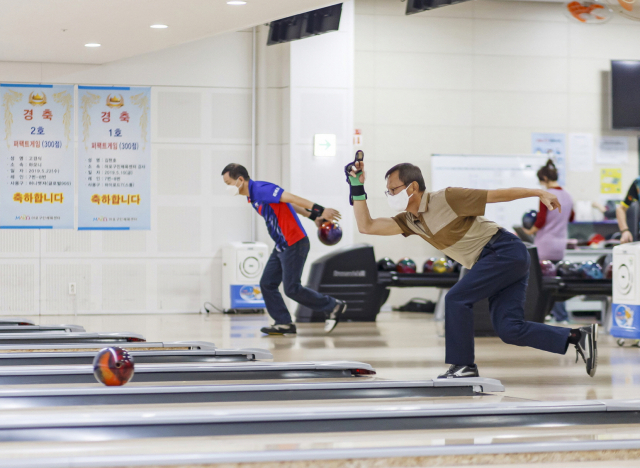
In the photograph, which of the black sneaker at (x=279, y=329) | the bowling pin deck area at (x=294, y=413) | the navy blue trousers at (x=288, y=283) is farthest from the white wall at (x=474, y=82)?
the bowling pin deck area at (x=294, y=413)

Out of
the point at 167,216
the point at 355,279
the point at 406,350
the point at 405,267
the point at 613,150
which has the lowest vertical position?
the point at 406,350

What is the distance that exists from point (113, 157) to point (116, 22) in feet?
7.87

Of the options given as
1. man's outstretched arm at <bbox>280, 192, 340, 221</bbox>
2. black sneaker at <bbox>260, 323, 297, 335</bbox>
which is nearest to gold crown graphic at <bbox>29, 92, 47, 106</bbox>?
man's outstretched arm at <bbox>280, 192, 340, 221</bbox>

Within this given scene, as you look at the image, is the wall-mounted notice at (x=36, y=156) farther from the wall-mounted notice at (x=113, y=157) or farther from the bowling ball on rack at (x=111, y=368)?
the bowling ball on rack at (x=111, y=368)

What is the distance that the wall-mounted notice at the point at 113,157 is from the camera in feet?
29.9

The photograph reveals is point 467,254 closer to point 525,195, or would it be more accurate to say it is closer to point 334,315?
point 525,195

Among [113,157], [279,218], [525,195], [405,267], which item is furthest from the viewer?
[113,157]

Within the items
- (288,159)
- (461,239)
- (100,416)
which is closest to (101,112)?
(288,159)

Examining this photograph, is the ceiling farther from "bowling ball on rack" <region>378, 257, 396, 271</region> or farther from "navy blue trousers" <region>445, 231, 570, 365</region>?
"navy blue trousers" <region>445, 231, 570, 365</region>

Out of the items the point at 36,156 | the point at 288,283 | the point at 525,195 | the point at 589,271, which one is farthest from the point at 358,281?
the point at 525,195

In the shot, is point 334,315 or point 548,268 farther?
point 548,268

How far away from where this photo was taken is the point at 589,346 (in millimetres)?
4266

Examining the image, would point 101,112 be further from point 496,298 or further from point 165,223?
point 496,298

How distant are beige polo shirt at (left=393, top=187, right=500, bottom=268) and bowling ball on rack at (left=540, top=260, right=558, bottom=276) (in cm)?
301
